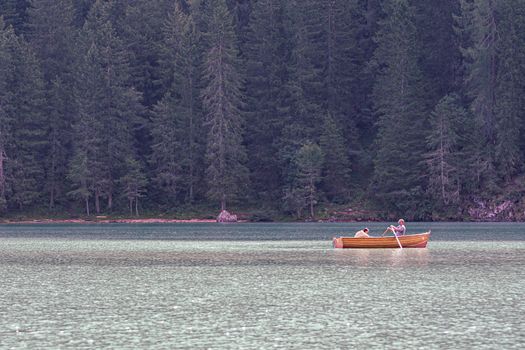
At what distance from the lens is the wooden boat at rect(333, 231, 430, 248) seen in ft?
200

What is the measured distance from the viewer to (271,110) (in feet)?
418

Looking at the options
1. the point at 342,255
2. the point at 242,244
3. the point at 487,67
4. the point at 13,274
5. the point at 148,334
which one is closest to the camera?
the point at 148,334

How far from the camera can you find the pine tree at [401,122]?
112m

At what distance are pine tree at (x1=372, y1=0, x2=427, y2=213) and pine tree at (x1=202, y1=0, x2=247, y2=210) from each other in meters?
18.5

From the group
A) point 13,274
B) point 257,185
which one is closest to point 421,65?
point 257,185

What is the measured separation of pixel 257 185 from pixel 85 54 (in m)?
30.2

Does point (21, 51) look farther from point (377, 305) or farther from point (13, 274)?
point (377, 305)

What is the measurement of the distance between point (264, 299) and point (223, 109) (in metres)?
91.3

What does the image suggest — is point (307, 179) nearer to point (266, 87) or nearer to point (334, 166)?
point (334, 166)

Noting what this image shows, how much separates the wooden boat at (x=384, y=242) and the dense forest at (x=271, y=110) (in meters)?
48.1

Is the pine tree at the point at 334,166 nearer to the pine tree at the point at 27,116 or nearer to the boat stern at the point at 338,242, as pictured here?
the pine tree at the point at 27,116

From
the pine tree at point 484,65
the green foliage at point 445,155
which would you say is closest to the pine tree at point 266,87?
the green foliage at point 445,155

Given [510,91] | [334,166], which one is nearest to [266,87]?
[334,166]

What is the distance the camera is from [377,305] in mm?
30250
